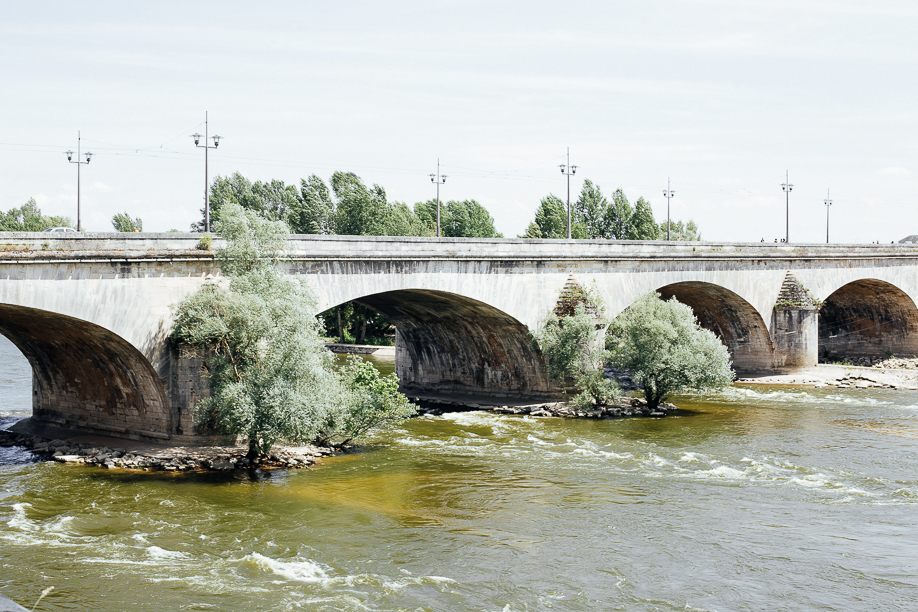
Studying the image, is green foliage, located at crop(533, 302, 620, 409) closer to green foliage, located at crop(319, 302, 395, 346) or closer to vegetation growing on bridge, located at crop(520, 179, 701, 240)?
green foliage, located at crop(319, 302, 395, 346)

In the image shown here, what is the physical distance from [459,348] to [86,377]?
694 inches

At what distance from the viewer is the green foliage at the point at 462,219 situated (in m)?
83.6

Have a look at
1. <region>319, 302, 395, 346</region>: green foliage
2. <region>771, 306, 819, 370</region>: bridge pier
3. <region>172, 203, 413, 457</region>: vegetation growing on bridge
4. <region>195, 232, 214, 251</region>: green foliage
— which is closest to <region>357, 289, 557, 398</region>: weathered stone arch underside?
<region>172, 203, 413, 457</region>: vegetation growing on bridge

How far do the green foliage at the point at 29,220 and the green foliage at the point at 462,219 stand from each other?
137ft

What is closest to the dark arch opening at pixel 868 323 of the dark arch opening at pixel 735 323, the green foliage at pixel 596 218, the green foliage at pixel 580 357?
the dark arch opening at pixel 735 323

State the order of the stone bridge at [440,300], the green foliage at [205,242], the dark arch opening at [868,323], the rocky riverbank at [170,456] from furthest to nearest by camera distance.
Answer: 1. the dark arch opening at [868,323]
2. the green foliage at [205,242]
3. the rocky riverbank at [170,456]
4. the stone bridge at [440,300]

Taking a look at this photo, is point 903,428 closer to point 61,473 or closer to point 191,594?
point 191,594

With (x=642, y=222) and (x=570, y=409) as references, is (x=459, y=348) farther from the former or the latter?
(x=642, y=222)

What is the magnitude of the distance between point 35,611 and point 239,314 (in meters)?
10.4

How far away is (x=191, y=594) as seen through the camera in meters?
15.7

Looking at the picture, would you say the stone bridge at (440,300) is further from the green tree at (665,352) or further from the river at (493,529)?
the river at (493,529)

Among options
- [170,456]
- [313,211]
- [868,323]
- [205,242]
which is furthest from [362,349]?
[170,456]

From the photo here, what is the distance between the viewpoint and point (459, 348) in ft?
133

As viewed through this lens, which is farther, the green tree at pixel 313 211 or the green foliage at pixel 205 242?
the green tree at pixel 313 211
